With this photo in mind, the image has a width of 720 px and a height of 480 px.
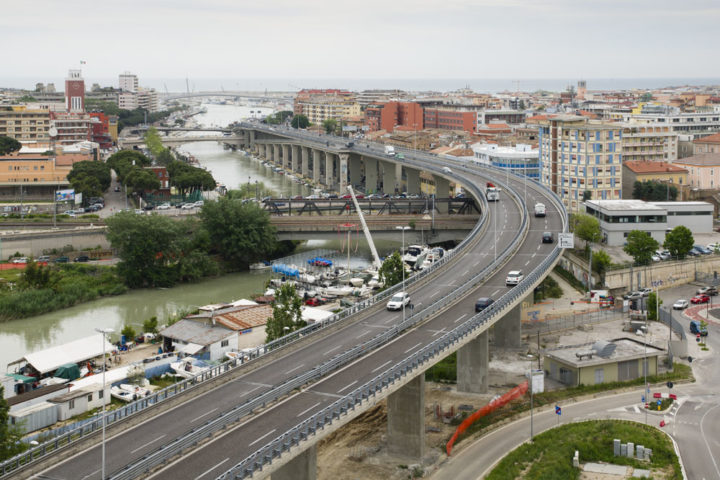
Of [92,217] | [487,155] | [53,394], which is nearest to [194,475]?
[53,394]

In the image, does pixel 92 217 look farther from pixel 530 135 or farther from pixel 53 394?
pixel 530 135

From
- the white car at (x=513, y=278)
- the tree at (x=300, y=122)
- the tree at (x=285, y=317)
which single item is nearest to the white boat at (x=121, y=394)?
the tree at (x=285, y=317)

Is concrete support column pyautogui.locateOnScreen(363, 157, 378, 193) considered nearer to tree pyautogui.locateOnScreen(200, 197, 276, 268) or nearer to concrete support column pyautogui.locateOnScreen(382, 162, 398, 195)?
concrete support column pyautogui.locateOnScreen(382, 162, 398, 195)

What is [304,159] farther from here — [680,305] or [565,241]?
[680,305]

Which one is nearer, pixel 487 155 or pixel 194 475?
Answer: pixel 194 475

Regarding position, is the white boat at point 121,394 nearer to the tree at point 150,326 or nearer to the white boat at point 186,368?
the white boat at point 186,368

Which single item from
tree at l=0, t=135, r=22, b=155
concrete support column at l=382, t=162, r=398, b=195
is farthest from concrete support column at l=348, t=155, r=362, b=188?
tree at l=0, t=135, r=22, b=155
